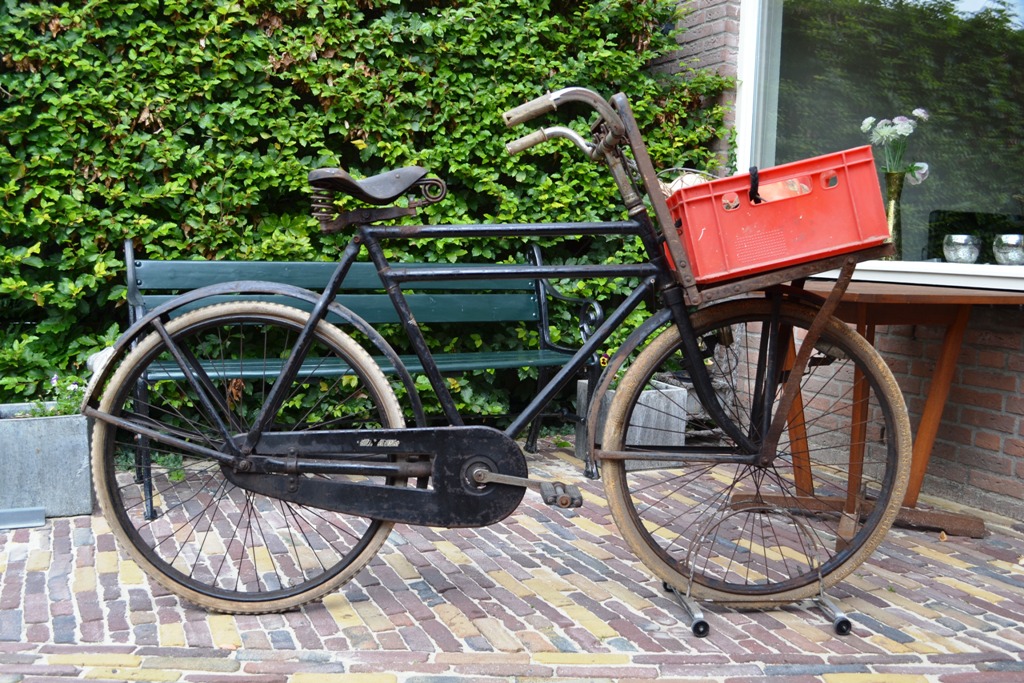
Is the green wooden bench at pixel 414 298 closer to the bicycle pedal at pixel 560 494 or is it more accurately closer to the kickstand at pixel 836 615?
the bicycle pedal at pixel 560 494

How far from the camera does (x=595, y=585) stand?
135 inches

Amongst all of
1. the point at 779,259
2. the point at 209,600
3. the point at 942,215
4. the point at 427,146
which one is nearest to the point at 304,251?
the point at 427,146

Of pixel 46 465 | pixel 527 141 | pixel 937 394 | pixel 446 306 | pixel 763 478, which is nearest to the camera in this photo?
pixel 527 141

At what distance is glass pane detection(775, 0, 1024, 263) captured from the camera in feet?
14.8

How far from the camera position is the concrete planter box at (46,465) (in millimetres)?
3961

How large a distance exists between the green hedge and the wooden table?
5.85 feet

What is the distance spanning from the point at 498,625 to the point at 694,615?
2.01ft

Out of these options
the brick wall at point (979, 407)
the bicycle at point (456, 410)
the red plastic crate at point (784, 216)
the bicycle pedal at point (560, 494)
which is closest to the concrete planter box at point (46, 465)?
the bicycle at point (456, 410)

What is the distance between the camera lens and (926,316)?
4059mm

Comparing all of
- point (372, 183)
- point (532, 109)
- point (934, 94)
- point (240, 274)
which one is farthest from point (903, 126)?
point (240, 274)

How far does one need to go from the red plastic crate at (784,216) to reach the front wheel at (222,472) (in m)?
1.10

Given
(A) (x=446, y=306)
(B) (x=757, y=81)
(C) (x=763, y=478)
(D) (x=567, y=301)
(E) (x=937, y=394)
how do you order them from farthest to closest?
(B) (x=757, y=81) < (D) (x=567, y=301) < (A) (x=446, y=306) < (E) (x=937, y=394) < (C) (x=763, y=478)

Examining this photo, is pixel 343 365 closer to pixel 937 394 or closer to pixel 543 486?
pixel 543 486

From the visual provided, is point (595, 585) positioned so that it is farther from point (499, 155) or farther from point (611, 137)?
point (499, 155)
